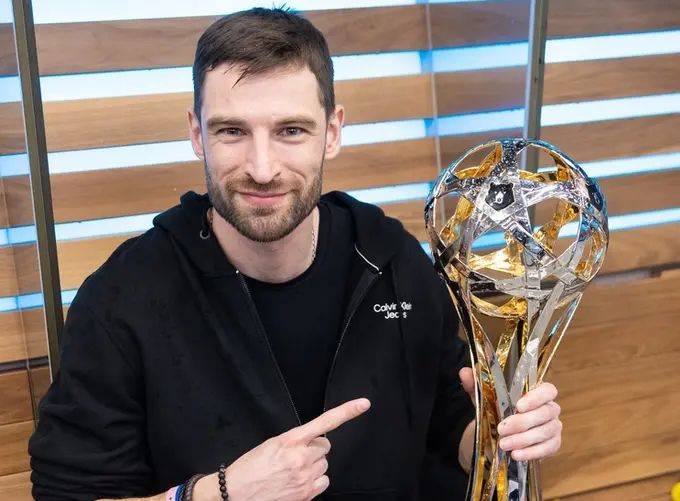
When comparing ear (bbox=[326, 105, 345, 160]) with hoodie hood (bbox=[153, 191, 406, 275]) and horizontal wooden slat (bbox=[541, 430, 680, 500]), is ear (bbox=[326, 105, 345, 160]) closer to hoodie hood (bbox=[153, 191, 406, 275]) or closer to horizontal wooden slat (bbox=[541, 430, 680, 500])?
hoodie hood (bbox=[153, 191, 406, 275])

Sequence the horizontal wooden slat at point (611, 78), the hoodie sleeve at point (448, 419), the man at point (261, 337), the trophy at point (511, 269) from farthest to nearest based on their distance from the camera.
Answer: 1. the horizontal wooden slat at point (611, 78)
2. the hoodie sleeve at point (448, 419)
3. the man at point (261, 337)
4. the trophy at point (511, 269)

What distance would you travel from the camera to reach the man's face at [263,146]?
1.13 m

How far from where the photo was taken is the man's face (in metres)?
1.13

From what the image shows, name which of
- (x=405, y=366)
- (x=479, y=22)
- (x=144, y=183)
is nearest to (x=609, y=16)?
(x=479, y=22)

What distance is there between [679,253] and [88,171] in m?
1.40

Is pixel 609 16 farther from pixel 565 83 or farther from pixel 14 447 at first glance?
pixel 14 447

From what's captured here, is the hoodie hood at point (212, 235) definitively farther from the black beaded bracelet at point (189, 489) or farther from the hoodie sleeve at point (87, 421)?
the black beaded bracelet at point (189, 489)

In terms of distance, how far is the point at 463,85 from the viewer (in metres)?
1.78

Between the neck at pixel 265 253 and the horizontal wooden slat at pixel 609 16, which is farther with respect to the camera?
the horizontal wooden slat at pixel 609 16

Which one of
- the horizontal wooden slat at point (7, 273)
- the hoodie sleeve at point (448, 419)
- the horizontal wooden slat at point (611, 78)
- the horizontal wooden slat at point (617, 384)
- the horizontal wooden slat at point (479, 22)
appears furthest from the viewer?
the horizontal wooden slat at point (617, 384)

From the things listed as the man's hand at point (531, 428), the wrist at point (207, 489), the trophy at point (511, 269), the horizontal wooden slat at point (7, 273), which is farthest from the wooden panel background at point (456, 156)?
the man's hand at point (531, 428)

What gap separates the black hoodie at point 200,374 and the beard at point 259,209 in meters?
0.08

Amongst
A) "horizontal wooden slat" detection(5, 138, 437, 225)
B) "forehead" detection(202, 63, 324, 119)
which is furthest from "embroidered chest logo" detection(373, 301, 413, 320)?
"horizontal wooden slat" detection(5, 138, 437, 225)

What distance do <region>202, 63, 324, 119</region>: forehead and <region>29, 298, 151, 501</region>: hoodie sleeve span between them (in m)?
0.37
